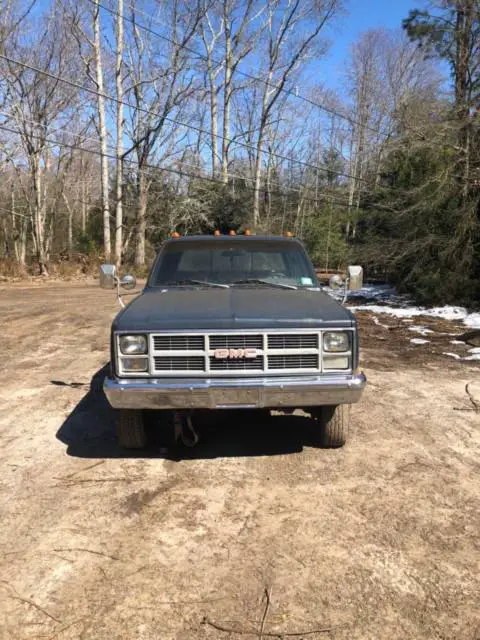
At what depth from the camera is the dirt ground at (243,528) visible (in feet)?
8.16

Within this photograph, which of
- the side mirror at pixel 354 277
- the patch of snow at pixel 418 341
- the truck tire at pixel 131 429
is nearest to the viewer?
the truck tire at pixel 131 429

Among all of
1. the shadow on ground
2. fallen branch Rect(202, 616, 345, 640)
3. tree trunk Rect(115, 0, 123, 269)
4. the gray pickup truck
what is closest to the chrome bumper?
the gray pickup truck

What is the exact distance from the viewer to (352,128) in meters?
44.3

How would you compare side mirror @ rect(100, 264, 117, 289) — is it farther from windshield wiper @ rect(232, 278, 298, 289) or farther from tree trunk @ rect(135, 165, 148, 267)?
tree trunk @ rect(135, 165, 148, 267)

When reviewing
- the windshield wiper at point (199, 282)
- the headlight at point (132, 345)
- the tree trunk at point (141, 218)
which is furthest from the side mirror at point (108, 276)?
the tree trunk at point (141, 218)

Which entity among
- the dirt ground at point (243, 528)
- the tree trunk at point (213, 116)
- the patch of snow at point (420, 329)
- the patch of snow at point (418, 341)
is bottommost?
the dirt ground at point (243, 528)

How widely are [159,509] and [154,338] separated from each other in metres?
1.18

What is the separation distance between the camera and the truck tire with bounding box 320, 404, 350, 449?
4.28 metres

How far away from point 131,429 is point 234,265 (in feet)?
6.32

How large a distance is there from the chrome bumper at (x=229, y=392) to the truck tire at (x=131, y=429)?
0.32 m

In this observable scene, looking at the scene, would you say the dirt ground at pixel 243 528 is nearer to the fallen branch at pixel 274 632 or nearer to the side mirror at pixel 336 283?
the fallen branch at pixel 274 632

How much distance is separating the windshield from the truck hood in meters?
0.38

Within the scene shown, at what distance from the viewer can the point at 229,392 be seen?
3797 millimetres

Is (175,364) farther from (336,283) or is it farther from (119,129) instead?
(119,129)
